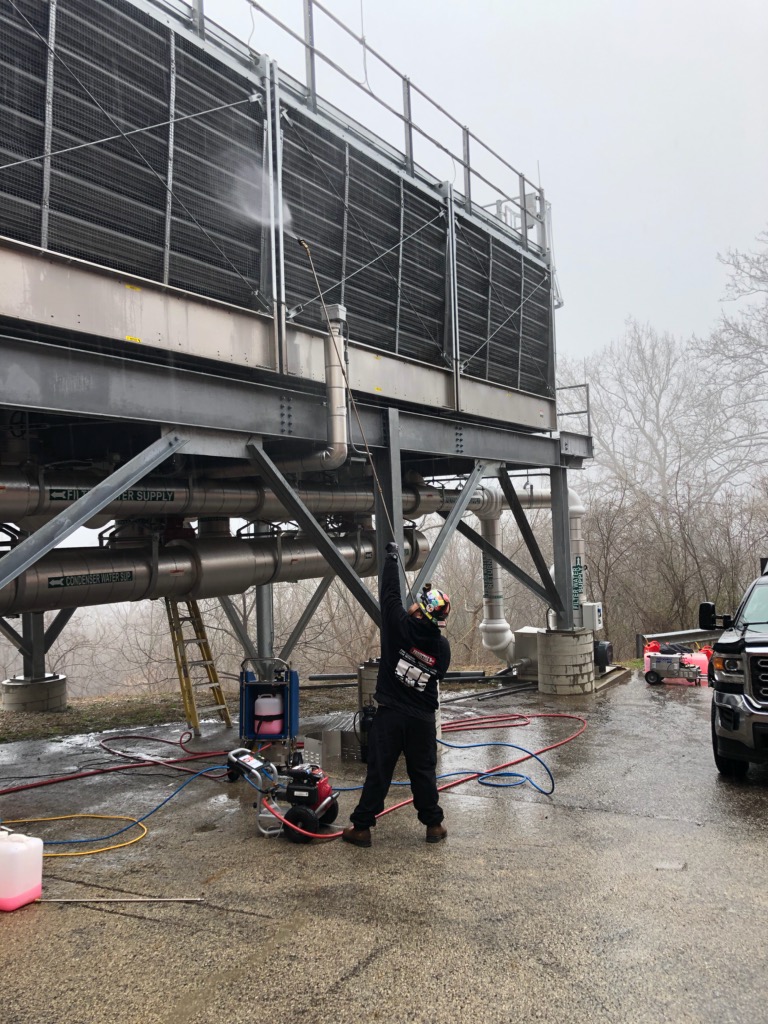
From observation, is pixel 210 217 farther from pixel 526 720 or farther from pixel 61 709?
pixel 61 709

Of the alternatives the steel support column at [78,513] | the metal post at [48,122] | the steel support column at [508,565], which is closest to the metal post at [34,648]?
the steel support column at [508,565]

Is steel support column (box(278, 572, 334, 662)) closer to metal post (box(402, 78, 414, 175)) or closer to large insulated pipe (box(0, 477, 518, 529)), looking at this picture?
large insulated pipe (box(0, 477, 518, 529))

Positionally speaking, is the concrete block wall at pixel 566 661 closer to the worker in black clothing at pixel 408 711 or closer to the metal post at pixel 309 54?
the worker in black clothing at pixel 408 711

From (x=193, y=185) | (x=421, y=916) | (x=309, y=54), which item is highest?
(x=309, y=54)

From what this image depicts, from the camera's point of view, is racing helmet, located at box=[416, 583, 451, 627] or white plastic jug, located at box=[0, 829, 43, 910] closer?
white plastic jug, located at box=[0, 829, 43, 910]

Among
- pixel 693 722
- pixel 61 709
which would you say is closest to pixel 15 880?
pixel 693 722

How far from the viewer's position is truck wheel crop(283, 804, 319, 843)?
5609 millimetres

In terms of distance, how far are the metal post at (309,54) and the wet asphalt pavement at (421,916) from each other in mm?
6638

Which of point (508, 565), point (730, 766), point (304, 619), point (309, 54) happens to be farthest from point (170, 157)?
point (304, 619)

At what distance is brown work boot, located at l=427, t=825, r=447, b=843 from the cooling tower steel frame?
2880 mm

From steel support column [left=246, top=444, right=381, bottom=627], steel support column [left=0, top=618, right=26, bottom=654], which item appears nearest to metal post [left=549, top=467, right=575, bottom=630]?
steel support column [left=246, top=444, right=381, bottom=627]

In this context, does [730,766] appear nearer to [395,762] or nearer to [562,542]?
[395,762]

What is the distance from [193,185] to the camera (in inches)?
257

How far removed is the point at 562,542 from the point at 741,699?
618 centimetres
